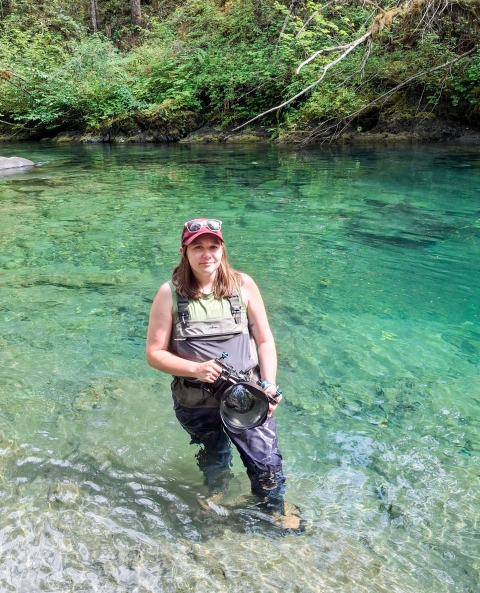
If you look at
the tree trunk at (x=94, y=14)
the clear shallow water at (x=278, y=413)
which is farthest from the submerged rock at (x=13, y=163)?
the tree trunk at (x=94, y=14)

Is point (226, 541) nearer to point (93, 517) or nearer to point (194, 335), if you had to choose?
point (93, 517)

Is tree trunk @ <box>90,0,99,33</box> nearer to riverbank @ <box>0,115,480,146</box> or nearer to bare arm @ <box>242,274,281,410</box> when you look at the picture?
riverbank @ <box>0,115,480,146</box>

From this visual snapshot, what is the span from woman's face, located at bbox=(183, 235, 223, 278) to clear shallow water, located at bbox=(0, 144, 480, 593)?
1326mm

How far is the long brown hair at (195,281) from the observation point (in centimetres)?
277

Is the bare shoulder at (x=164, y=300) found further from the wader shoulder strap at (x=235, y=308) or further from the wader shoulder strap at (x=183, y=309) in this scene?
the wader shoulder strap at (x=235, y=308)

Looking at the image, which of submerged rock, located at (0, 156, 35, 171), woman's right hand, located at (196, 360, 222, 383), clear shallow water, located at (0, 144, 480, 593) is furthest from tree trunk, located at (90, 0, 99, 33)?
woman's right hand, located at (196, 360, 222, 383)

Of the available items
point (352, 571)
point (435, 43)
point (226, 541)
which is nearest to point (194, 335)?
point (226, 541)

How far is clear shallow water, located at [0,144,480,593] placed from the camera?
2645 mm

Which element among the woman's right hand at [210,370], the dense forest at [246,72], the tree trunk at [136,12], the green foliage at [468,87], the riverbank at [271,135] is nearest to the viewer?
the woman's right hand at [210,370]

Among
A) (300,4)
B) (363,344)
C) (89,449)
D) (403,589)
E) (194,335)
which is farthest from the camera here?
(300,4)

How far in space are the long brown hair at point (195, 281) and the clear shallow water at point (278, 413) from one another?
120 centimetres

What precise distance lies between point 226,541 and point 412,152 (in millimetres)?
14945

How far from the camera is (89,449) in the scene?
3.55m

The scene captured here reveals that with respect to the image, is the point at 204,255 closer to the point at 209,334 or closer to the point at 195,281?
the point at 195,281
